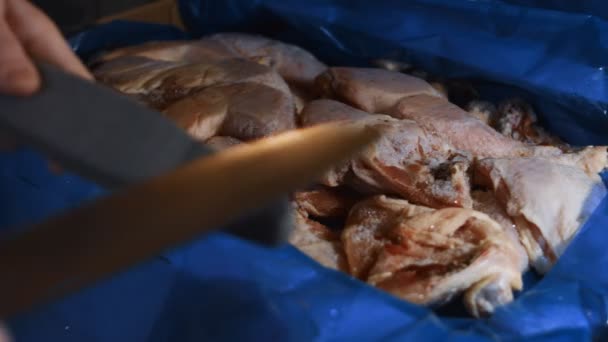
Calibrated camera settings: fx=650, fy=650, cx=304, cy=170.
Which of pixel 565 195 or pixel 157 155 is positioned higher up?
pixel 157 155

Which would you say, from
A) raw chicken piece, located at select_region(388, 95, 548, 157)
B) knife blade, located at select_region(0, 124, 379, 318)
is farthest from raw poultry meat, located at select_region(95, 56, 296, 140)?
knife blade, located at select_region(0, 124, 379, 318)

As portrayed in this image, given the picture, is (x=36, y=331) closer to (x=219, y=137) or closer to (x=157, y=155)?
(x=219, y=137)

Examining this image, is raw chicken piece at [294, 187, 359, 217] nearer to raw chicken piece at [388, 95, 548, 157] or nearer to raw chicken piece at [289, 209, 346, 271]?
raw chicken piece at [289, 209, 346, 271]

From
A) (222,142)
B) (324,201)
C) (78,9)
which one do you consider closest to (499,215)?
(324,201)

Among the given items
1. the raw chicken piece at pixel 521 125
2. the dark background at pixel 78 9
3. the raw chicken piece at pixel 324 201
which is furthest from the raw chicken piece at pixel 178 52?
the dark background at pixel 78 9

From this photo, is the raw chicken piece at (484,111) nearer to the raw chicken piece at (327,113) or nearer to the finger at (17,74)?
the raw chicken piece at (327,113)

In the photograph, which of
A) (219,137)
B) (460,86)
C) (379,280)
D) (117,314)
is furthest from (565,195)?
(117,314)

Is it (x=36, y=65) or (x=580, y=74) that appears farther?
(x=580, y=74)
